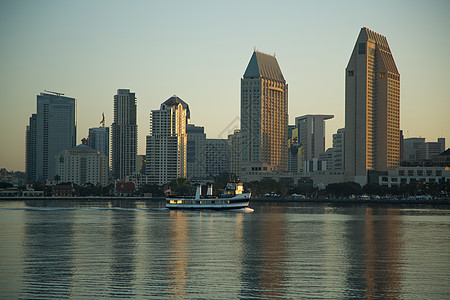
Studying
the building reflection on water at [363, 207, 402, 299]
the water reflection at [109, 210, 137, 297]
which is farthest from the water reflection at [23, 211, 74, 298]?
the building reflection on water at [363, 207, 402, 299]

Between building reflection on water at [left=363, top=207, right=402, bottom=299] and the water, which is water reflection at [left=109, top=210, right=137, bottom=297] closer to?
the water

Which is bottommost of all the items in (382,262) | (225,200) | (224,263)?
(382,262)

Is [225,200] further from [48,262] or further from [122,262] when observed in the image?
[48,262]

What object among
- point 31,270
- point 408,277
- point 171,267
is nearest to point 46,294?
point 31,270

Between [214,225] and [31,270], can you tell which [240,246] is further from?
[214,225]

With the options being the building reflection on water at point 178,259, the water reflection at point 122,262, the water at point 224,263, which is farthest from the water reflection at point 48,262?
the building reflection on water at point 178,259

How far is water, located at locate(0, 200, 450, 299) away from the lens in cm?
5384

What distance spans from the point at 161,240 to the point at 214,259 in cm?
2359

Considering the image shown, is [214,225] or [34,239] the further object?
[214,225]

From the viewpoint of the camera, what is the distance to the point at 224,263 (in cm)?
6981

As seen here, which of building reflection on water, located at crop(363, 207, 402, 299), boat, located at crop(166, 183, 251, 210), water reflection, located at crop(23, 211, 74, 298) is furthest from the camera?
boat, located at crop(166, 183, 251, 210)

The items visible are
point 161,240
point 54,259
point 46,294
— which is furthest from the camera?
→ point 161,240

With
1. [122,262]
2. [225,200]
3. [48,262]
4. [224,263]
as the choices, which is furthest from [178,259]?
[225,200]

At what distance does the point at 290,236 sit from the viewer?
103 metres
